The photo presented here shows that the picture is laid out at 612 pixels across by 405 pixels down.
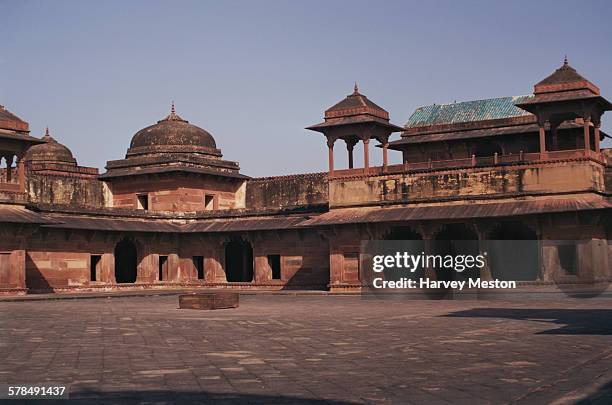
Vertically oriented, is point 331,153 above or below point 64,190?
above

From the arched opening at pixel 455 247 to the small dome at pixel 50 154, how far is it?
22837 mm

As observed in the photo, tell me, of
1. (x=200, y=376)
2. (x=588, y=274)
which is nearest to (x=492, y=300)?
(x=588, y=274)

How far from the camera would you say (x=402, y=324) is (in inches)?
695

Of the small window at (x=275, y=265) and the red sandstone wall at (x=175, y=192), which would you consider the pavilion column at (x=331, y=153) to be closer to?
the small window at (x=275, y=265)

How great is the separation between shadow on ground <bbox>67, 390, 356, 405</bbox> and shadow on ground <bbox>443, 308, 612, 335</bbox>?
7.73m

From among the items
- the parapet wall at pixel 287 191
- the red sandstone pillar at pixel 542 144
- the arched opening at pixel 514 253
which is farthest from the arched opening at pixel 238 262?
the red sandstone pillar at pixel 542 144

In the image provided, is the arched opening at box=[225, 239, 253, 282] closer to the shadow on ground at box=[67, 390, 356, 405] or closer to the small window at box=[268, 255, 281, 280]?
the small window at box=[268, 255, 281, 280]

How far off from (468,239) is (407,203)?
2.72 m

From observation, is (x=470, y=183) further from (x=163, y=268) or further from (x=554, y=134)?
(x=163, y=268)

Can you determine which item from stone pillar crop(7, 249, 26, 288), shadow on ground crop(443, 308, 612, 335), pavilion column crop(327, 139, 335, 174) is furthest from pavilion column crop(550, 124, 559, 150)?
stone pillar crop(7, 249, 26, 288)

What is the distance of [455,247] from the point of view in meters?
33.4

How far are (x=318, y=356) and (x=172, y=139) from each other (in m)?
32.0

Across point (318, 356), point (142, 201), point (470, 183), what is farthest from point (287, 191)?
point (318, 356)

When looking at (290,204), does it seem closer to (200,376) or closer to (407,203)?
(407,203)
